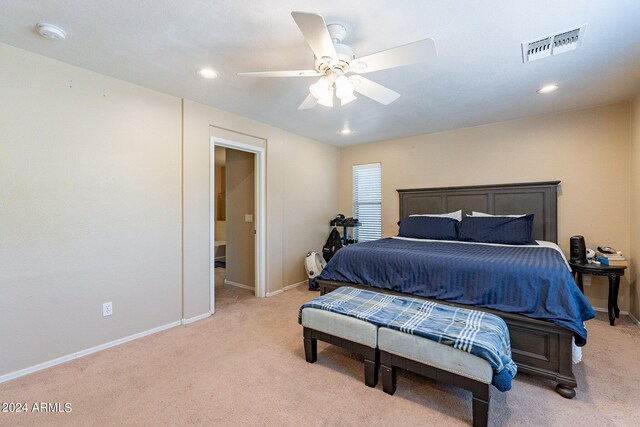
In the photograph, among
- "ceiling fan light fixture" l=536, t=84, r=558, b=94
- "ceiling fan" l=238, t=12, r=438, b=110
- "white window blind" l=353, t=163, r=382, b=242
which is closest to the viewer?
"ceiling fan" l=238, t=12, r=438, b=110

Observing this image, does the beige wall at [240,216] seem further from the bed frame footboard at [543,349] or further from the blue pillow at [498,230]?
the bed frame footboard at [543,349]

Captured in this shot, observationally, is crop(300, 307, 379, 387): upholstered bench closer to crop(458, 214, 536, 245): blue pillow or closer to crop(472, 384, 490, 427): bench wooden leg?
crop(472, 384, 490, 427): bench wooden leg

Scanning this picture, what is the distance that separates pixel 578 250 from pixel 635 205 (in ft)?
2.42

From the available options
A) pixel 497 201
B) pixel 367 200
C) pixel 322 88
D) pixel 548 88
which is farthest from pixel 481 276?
pixel 367 200

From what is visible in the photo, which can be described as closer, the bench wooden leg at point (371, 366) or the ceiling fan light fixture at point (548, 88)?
the bench wooden leg at point (371, 366)

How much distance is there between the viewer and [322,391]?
1973 mm

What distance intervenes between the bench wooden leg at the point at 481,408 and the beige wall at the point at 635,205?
2.82m

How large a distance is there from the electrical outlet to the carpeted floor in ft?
1.07

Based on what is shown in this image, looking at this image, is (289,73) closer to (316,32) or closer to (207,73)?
(316,32)

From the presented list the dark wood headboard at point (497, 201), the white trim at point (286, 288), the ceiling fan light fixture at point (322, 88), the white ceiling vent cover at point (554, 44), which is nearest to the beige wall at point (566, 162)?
the dark wood headboard at point (497, 201)

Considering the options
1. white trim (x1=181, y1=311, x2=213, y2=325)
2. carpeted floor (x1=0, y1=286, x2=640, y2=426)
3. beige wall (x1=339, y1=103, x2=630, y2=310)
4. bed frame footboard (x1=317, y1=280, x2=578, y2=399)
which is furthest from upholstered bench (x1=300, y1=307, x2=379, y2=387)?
beige wall (x1=339, y1=103, x2=630, y2=310)

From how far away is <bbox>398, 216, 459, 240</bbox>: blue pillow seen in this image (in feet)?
12.9

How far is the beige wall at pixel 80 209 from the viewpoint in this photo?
7.09 feet

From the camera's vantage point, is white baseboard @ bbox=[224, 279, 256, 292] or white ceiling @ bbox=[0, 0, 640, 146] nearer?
white ceiling @ bbox=[0, 0, 640, 146]
